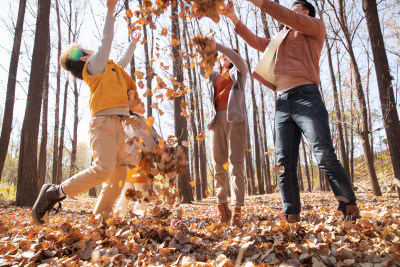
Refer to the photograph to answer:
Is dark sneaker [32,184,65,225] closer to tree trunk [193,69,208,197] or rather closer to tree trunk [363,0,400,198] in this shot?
tree trunk [363,0,400,198]

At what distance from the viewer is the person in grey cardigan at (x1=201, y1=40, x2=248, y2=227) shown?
2.83 m

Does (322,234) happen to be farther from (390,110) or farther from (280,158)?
(390,110)

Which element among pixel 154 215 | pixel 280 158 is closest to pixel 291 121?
pixel 280 158

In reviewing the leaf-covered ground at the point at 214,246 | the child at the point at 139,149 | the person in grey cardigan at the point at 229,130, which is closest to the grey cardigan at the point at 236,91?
the person in grey cardigan at the point at 229,130

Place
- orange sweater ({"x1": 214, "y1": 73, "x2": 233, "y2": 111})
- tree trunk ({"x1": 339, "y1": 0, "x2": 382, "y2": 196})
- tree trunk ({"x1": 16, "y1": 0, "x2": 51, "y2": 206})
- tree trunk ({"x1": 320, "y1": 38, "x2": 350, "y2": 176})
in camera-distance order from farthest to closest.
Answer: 1. tree trunk ({"x1": 320, "y1": 38, "x2": 350, "y2": 176})
2. tree trunk ({"x1": 339, "y1": 0, "x2": 382, "y2": 196})
3. tree trunk ({"x1": 16, "y1": 0, "x2": 51, "y2": 206})
4. orange sweater ({"x1": 214, "y1": 73, "x2": 233, "y2": 111})

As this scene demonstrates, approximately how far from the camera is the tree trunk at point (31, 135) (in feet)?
19.5

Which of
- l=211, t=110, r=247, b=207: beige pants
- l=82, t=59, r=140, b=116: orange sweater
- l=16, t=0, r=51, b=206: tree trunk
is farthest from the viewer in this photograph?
l=16, t=0, r=51, b=206: tree trunk

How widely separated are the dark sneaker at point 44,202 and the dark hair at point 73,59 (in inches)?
51.1

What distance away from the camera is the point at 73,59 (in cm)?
285

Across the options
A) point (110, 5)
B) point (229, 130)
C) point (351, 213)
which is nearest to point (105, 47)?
point (110, 5)

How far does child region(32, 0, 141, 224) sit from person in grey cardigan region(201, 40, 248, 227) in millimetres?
1000

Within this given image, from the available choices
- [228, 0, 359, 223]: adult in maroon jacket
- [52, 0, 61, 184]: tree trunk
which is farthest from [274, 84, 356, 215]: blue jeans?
[52, 0, 61, 184]: tree trunk

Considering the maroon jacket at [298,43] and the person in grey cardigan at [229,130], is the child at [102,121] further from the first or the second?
the maroon jacket at [298,43]

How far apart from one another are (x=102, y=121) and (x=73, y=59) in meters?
0.83
